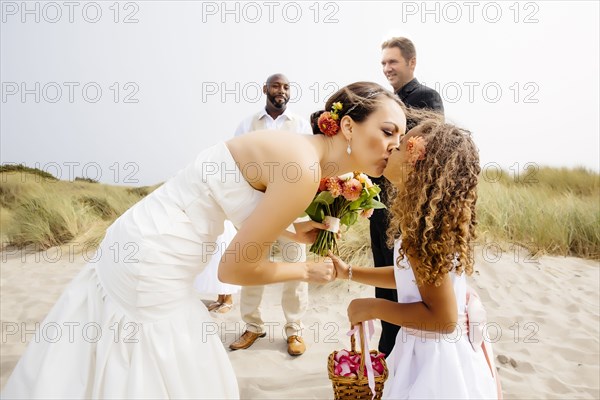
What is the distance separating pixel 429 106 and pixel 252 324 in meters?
2.75

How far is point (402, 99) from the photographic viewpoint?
15.2 feet

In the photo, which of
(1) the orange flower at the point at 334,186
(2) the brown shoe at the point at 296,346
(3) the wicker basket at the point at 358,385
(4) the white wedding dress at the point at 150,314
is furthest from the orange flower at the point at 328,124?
(2) the brown shoe at the point at 296,346

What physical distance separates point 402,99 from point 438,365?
2976mm

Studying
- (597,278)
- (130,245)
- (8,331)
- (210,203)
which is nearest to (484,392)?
(210,203)

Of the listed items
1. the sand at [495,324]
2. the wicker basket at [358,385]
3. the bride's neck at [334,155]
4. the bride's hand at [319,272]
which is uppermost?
the bride's neck at [334,155]

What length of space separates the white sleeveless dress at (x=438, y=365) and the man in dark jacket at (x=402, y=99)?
4.51 feet

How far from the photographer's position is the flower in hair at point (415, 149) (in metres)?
2.22

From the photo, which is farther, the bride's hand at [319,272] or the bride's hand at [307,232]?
the bride's hand at [307,232]

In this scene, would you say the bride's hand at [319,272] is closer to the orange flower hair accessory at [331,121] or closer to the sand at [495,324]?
the orange flower hair accessory at [331,121]

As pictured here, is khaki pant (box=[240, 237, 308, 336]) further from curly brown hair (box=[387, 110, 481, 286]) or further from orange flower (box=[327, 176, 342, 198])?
curly brown hair (box=[387, 110, 481, 286])

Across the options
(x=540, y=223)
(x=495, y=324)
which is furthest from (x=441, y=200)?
(x=540, y=223)

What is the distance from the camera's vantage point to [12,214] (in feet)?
32.9

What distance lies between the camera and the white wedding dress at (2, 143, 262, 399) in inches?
82.1

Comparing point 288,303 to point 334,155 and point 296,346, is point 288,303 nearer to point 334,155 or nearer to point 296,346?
point 296,346
